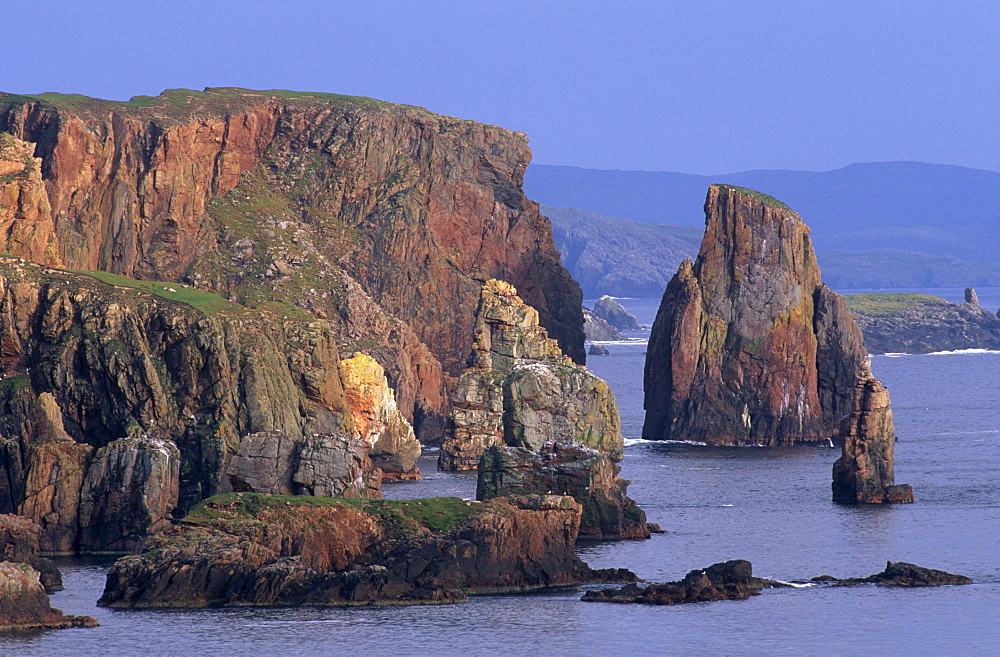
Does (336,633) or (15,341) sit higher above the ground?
(15,341)

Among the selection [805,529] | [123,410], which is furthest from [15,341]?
[805,529]

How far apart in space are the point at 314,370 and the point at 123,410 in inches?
1081

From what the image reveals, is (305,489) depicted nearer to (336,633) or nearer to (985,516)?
(336,633)

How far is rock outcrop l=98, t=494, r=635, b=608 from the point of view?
4429 inches

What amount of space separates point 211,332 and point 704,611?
2450 inches

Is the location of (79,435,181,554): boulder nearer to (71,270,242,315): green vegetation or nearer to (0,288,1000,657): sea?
(0,288,1000,657): sea

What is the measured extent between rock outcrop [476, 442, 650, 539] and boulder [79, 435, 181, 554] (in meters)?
24.5

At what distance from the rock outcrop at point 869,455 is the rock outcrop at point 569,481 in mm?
24505

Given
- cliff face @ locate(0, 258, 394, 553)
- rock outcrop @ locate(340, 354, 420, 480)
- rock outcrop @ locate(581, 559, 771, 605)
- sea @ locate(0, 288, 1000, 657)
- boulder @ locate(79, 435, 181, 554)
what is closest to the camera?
sea @ locate(0, 288, 1000, 657)

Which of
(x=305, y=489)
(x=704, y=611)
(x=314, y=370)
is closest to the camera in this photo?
(x=704, y=611)

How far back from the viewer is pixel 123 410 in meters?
153

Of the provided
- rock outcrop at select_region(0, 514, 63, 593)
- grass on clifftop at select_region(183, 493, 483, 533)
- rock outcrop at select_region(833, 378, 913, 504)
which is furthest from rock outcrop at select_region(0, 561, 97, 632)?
rock outcrop at select_region(833, 378, 913, 504)

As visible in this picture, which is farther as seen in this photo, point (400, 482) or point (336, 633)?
point (400, 482)

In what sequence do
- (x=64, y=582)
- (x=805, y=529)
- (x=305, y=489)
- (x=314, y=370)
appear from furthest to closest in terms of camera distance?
(x=314, y=370) → (x=805, y=529) → (x=305, y=489) → (x=64, y=582)
